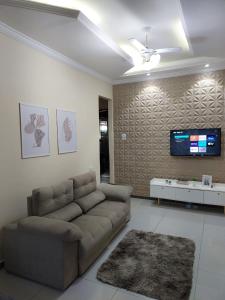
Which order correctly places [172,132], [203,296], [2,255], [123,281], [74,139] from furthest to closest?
1. [172,132]
2. [74,139]
3. [2,255]
4. [123,281]
5. [203,296]

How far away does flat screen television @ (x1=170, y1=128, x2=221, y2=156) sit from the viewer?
175 inches

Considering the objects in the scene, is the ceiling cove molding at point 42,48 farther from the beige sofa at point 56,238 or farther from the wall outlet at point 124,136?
the beige sofa at point 56,238

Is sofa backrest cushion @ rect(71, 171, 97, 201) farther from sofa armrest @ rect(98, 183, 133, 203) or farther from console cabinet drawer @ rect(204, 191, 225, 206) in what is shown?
console cabinet drawer @ rect(204, 191, 225, 206)

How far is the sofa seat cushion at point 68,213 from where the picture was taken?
2846mm

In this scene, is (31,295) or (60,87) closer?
(31,295)

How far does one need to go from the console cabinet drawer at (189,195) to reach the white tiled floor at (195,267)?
271 millimetres

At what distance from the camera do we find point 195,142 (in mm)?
4605

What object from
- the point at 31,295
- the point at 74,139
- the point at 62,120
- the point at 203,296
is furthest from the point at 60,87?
the point at 203,296

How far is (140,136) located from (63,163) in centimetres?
221

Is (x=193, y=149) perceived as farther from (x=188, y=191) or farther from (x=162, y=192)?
(x=162, y=192)

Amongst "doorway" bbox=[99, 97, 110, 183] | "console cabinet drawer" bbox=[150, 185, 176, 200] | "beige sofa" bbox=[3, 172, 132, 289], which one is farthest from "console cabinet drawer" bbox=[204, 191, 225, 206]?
"doorway" bbox=[99, 97, 110, 183]

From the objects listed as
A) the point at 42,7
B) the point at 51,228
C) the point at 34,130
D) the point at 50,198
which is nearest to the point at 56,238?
the point at 51,228

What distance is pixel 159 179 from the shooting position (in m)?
5.01

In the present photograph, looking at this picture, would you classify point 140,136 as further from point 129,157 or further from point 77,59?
point 77,59
